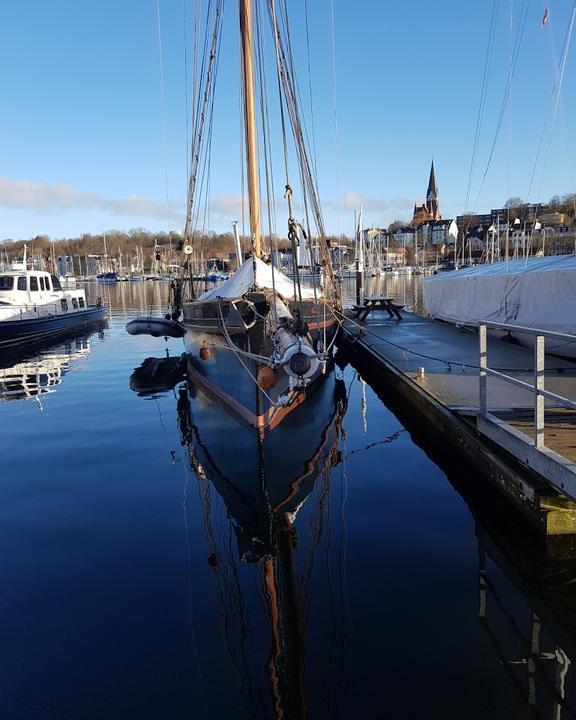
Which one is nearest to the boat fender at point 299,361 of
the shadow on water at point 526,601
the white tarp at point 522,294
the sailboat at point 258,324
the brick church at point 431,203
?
the sailboat at point 258,324

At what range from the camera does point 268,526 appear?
6875 millimetres

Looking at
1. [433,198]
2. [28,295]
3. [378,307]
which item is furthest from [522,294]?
[433,198]

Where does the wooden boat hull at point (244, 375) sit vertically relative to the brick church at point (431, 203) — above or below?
below

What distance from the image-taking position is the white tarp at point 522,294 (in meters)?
13.1

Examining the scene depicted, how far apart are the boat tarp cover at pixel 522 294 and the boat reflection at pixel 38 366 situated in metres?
14.1

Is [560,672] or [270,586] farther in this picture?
[270,586]

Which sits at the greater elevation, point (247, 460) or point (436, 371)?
point (436, 371)

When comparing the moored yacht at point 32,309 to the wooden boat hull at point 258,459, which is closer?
the wooden boat hull at point 258,459

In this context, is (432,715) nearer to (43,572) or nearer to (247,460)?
(43,572)

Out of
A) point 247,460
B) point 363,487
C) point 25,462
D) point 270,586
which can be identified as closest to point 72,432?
point 25,462

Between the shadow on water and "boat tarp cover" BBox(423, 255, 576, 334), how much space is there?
24.1ft

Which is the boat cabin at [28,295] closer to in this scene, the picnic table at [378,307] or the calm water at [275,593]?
the picnic table at [378,307]

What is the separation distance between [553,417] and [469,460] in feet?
4.34

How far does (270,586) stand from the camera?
18.1 feet
